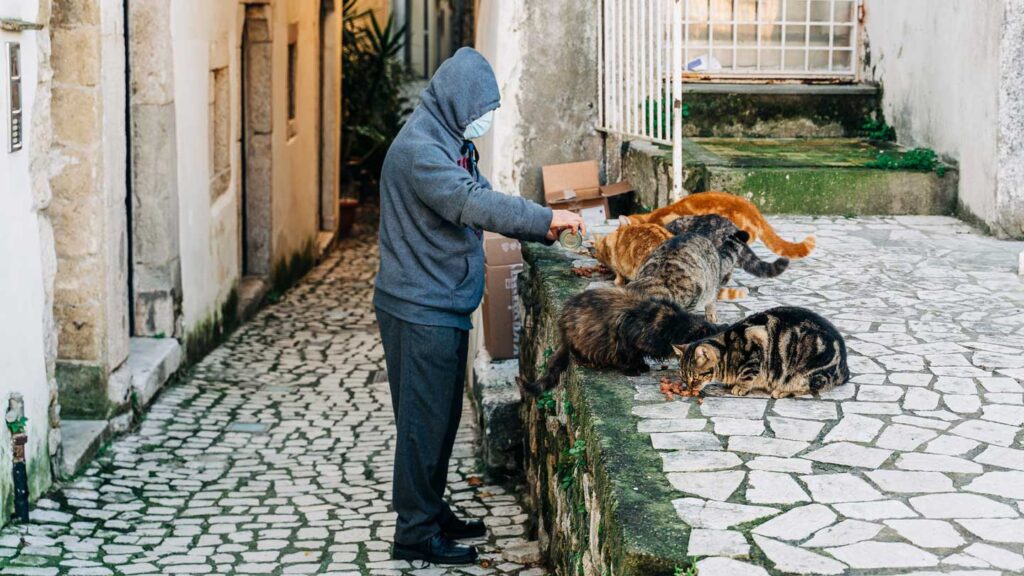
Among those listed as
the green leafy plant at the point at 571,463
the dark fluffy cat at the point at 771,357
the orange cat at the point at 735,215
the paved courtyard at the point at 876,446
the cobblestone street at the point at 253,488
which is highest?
the orange cat at the point at 735,215

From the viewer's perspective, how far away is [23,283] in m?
6.88

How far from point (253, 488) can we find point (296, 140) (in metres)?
7.89

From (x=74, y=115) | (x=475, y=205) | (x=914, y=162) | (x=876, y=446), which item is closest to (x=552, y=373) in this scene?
(x=475, y=205)

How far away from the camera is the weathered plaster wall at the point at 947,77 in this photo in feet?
27.3

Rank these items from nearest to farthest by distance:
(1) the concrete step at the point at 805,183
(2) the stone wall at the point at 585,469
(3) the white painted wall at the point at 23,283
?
(2) the stone wall at the point at 585,469 → (3) the white painted wall at the point at 23,283 → (1) the concrete step at the point at 805,183

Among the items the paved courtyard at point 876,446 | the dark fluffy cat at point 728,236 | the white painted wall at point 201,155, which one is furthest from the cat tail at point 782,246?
the white painted wall at point 201,155

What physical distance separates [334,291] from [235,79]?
2.82 meters

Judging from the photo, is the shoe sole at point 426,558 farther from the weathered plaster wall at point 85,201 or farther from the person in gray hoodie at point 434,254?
the weathered plaster wall at point 85,201

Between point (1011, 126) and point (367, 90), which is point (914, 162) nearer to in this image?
point (1011, 126)

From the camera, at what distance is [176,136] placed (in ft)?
32.4

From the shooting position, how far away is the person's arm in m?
5.53

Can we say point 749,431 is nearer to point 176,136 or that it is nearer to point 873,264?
point 873,264

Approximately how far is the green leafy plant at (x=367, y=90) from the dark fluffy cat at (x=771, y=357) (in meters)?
14.3

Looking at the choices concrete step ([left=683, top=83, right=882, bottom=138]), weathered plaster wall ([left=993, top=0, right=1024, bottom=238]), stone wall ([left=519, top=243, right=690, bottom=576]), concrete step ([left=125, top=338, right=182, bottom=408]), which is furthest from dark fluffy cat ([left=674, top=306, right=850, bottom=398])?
concrete step ([left=683, top=83, right=882, bottom=138])
